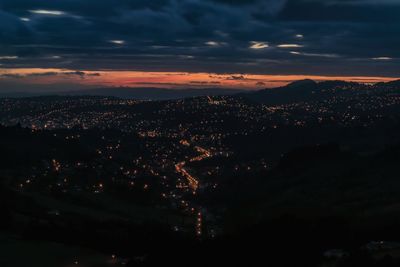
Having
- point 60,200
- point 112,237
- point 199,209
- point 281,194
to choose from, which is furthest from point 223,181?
point 112,237

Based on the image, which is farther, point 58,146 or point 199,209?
point 58,146

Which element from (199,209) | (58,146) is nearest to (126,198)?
(199,209)

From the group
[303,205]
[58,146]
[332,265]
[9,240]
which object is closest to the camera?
[332,265]

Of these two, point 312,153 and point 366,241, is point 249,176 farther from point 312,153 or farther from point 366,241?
point 366,241

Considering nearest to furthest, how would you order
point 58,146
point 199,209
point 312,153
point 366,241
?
point 366,241
point 199,209
point 312,153
point 58,146

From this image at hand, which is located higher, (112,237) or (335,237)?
(335,237)

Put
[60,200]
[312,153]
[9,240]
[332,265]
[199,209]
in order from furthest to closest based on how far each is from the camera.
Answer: [312,153], [199,209], [60,200], [9,240], [332,265]

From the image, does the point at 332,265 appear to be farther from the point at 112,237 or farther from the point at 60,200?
the point at 60,200

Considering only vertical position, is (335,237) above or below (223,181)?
above

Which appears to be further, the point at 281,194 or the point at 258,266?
the point at 281,194
